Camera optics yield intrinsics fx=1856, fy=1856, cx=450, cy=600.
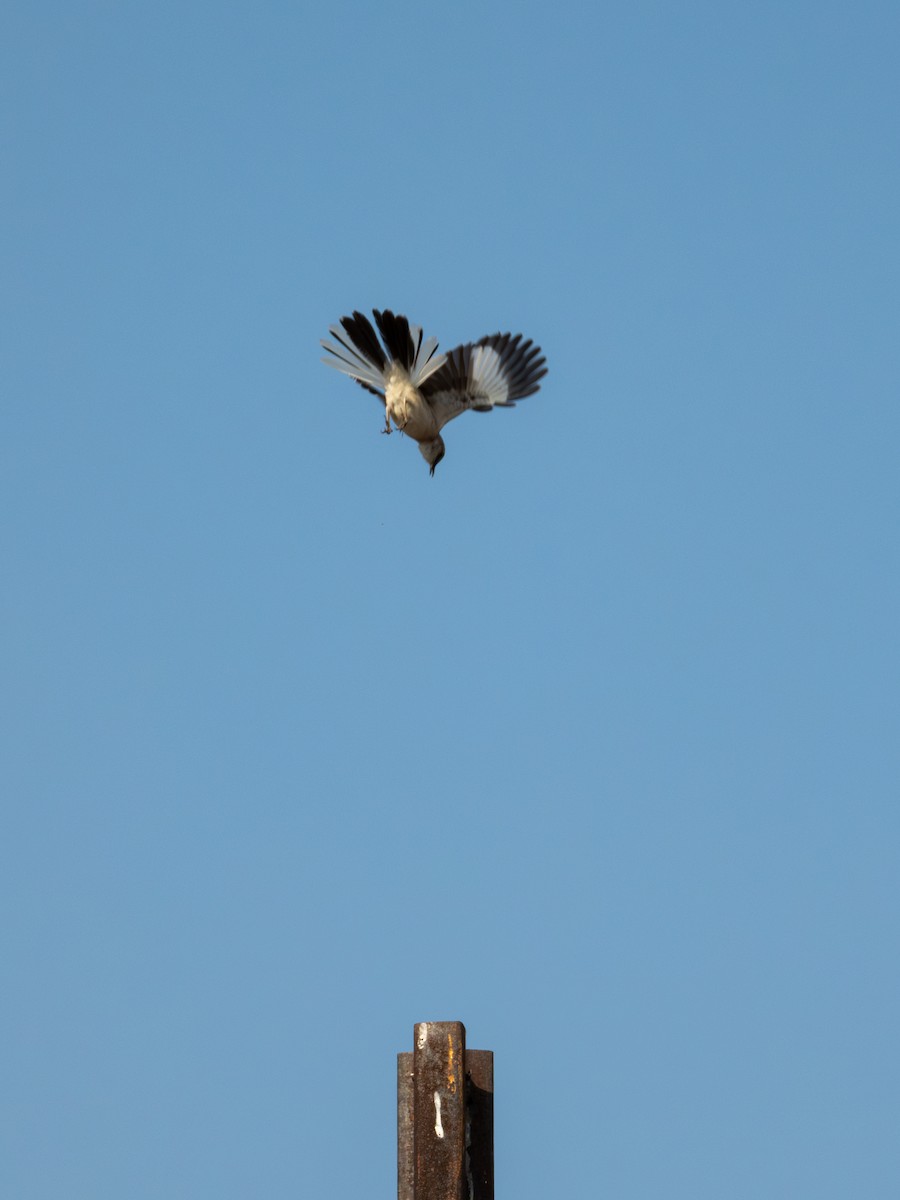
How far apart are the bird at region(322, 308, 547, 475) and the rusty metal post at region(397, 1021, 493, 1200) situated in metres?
11.3

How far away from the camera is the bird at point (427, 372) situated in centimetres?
1791

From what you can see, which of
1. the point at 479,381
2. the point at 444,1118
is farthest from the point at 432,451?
the point at 444,1118

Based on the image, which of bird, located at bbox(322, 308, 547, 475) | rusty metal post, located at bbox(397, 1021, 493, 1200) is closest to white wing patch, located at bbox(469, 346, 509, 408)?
bird, located at bbox(322, 308, 547, 475)

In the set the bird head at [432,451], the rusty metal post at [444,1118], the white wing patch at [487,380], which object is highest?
the white wing patch at [487,380]

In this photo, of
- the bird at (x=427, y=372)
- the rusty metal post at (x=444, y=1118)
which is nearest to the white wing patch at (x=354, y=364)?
the bird at (x=427, y=372)

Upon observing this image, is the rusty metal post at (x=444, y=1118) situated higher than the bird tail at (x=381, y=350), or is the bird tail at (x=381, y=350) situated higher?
the bird tail at (x=381, y=350)

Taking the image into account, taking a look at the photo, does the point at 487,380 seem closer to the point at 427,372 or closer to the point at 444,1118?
the point at 427,372

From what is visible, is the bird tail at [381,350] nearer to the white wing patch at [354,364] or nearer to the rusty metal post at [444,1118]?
the white wing patch at [354,364]

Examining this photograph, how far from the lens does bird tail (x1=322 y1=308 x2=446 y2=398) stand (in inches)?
699

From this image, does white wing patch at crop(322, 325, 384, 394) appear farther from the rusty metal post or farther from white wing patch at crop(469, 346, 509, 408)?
the rusty metal post

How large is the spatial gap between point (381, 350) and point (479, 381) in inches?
42.8

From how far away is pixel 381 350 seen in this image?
707 inches

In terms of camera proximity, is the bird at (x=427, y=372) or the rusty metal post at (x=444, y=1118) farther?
the bird at (x=427, y=372)

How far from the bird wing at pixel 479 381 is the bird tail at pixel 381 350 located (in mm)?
222
